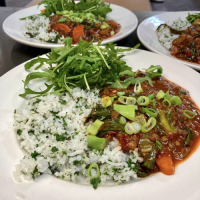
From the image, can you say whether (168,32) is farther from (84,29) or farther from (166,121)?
(166,121)

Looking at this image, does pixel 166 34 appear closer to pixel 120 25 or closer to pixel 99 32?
pixel 120 25

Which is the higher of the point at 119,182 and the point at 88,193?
the point at 88,193

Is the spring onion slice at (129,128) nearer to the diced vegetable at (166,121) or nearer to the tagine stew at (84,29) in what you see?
the diced vegetable at (166,121)

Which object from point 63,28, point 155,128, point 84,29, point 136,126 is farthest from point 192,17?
point 136,126

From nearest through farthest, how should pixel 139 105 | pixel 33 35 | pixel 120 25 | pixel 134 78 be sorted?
pixel 139 105 → pixel 134 78 → pixel 33 35 → pixel 120 25

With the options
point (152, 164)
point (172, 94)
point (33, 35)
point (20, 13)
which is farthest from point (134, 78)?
point (20, 13)

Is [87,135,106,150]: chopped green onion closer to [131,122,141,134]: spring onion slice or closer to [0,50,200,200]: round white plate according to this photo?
[131,122,141,134]: spring onion slice
